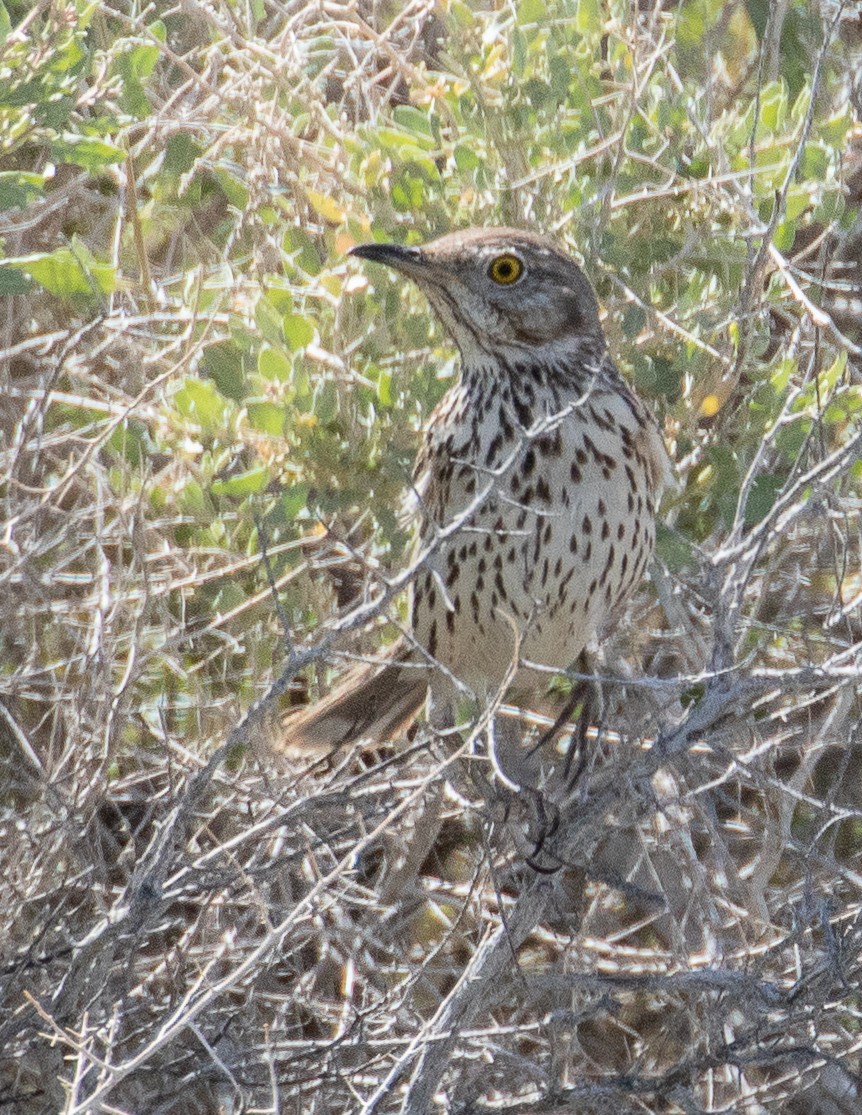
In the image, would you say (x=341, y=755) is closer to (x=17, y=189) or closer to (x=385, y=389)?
(x=385, y=389)

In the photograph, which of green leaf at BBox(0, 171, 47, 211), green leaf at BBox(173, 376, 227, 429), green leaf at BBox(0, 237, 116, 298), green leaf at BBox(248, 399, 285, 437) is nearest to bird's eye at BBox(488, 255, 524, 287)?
green leaf at BBox(248, 399, 285, 437)

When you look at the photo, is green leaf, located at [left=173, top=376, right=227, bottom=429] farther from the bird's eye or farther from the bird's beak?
the bird's eye

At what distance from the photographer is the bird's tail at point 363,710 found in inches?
185

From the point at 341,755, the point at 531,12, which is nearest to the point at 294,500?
the point at 341,755


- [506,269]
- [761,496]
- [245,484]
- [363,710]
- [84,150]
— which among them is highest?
[84,150]

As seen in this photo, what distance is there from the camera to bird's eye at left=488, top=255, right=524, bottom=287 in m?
4.37

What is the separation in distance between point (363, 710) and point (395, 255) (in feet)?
4.26

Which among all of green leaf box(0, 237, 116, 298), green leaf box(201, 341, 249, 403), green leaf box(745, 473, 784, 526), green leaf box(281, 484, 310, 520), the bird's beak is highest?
green leaf box(0, 237, 116, 298)

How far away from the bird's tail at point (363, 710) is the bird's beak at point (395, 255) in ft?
3.41

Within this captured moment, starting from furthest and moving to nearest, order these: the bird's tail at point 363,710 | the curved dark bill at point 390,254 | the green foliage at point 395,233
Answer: the bird's tail at point 363,710 < the green foliage at point 395,233 < the curved dark bill at point 390,254

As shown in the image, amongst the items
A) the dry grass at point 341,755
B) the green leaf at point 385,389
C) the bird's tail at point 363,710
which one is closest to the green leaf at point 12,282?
the dry grass at point 341,755

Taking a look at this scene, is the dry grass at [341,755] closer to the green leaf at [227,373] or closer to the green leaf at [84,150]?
Result: the green leaf at [227,373]

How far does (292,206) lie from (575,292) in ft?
2.83

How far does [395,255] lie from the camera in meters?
4.21
